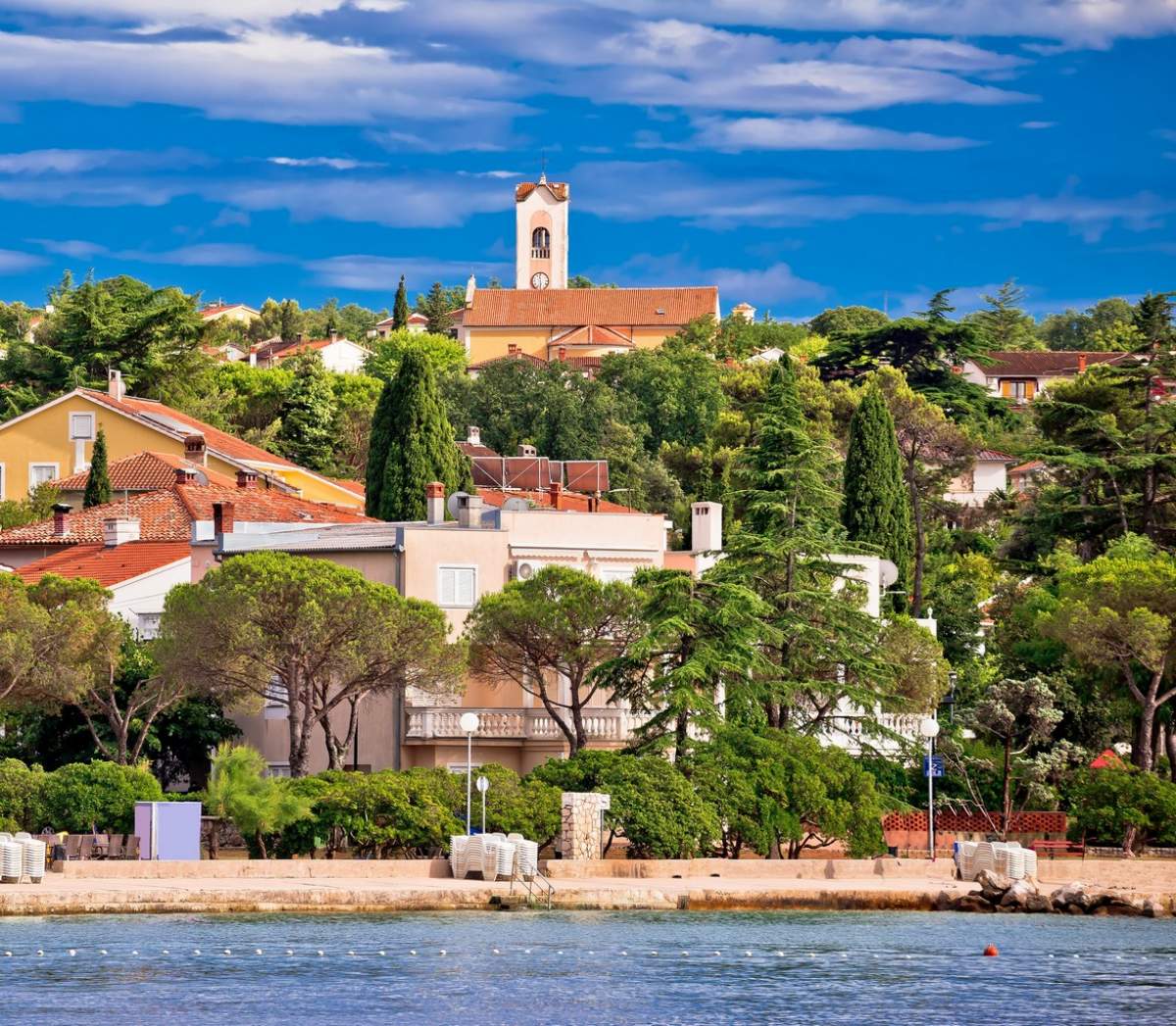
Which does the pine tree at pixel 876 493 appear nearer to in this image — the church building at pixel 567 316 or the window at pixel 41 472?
the window at pixel 41 472

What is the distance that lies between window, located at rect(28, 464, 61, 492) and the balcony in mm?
36823

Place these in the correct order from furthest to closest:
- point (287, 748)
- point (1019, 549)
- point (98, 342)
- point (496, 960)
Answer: point (98, 342)
point (1019, 549)
point (287, 748)
point (496, 960)

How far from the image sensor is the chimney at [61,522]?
227 ft

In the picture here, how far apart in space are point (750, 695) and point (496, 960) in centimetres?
1468

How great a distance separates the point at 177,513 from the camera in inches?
2665

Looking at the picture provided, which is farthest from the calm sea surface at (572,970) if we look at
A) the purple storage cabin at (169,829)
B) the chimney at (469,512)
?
the chimney at (469,512)

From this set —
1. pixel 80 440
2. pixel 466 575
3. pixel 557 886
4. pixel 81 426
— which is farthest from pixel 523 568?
pixel 81 426

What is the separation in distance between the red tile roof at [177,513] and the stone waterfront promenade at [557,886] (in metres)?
22.1

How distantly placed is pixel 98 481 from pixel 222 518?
60.2ft

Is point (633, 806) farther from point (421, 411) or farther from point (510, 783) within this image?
point (421, 411)

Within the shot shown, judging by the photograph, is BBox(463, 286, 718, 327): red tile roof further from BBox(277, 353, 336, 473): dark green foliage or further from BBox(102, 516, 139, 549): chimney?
BBox(102, 516, 139, 549): chimney

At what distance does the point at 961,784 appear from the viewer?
5553cm

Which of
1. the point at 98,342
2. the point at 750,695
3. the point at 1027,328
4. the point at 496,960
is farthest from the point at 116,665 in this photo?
the point at 1027,328

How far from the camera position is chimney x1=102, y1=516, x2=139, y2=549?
6575cm
